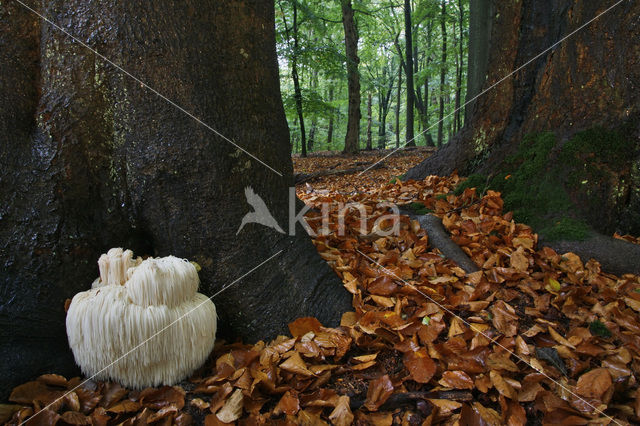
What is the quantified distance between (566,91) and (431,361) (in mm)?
2621

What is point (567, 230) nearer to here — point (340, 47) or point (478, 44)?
point (478, 44)

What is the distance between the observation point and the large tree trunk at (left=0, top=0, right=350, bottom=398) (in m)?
1.54

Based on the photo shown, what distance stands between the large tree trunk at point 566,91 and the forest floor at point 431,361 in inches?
28.1

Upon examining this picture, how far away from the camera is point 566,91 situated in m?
2.80

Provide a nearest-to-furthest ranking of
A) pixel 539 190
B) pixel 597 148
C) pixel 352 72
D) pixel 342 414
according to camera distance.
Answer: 1. pixel 342 414
2. pixel 597 148
3. pixel 539 190
4. pixel 352 72

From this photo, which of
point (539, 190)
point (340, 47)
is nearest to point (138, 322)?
point (539, 190)

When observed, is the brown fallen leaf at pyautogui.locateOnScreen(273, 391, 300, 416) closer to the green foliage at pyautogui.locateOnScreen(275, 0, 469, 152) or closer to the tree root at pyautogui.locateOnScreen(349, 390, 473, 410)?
the tree root at pyautogui.locateOnScreen(349, 390, 473, 410)

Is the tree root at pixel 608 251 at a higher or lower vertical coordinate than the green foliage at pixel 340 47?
lower

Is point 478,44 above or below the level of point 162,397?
above

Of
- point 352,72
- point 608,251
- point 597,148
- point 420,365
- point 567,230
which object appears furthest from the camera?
point 352,72

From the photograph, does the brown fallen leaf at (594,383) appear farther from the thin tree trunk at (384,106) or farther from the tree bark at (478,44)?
the thin tree trunk at (384,106)

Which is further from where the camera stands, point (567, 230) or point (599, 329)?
point (567, 230)

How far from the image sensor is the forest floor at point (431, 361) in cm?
134

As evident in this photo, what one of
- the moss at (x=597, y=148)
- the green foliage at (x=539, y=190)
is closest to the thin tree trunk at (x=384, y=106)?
the green foliage at (x=539, y=190)
